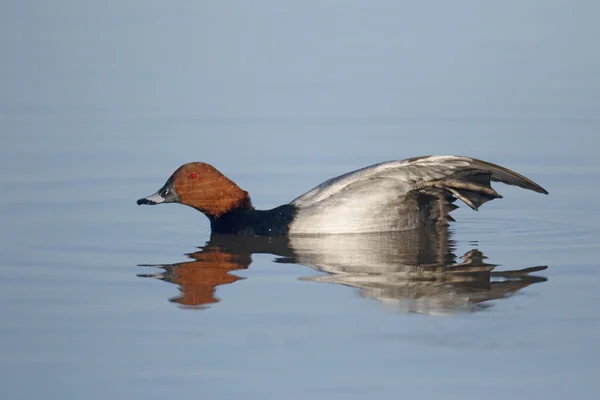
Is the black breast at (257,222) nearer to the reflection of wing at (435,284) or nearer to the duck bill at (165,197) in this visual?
the duck bill at (165,197)

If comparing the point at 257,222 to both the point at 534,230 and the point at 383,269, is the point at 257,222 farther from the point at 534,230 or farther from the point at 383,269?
the point at 534,230

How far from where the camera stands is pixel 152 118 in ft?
54.0

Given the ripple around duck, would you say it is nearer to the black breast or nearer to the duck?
the duck

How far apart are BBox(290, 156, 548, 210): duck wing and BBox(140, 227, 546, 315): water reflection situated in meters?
0.38

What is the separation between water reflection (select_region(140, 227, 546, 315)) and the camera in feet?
26.4

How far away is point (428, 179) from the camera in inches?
419

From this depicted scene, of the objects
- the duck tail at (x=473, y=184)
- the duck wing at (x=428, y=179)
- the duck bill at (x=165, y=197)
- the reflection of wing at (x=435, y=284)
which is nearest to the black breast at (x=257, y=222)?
the duck wing at (x=428, y=179)

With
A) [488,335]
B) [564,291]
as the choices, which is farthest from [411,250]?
[488,335]

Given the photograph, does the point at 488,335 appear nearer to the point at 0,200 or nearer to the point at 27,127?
the point at 0,200

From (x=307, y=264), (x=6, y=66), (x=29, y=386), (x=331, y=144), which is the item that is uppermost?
(x=6, y=66)

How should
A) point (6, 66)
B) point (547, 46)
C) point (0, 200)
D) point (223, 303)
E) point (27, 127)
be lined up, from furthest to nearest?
point (547, 46)
point (6, 66)
point (27, 127)
point (0, 200)
point (223, 303)

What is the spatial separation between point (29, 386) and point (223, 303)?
6.24 ft

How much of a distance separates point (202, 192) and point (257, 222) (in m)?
0.55

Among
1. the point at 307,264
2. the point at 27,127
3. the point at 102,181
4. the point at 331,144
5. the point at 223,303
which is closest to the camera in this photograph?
the point at 223,303
